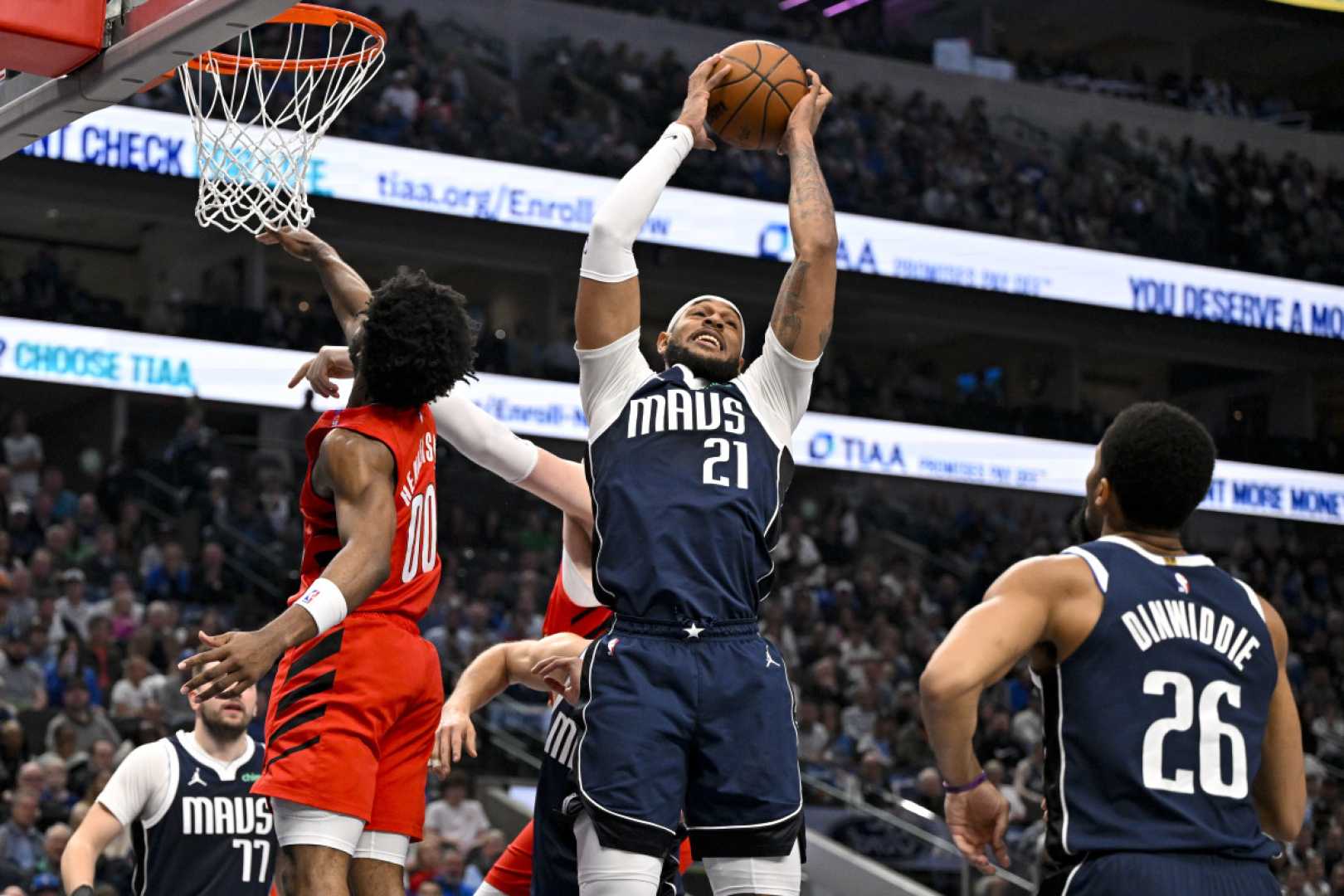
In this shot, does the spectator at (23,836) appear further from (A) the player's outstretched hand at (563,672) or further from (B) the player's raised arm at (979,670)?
(B) the player's raised arm at (979,670)

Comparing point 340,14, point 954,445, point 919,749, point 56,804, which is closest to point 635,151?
point 954,445

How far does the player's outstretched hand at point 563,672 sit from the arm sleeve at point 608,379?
58 cm

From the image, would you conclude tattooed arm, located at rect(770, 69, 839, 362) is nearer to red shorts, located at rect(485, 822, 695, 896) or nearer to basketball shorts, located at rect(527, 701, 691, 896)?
basketball shorts, located at rect(527, 701, 691, 896)

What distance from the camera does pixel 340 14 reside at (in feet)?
19.6

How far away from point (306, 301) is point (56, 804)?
16.4m

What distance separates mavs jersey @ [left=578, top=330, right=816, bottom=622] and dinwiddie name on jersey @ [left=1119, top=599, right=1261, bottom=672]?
1.03 meters

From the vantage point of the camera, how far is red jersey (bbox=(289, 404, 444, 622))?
4.51 meters

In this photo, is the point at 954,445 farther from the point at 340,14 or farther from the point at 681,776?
the point at 681,776

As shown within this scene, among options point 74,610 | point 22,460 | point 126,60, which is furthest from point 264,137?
point 22,460

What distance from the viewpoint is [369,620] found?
4516 mm

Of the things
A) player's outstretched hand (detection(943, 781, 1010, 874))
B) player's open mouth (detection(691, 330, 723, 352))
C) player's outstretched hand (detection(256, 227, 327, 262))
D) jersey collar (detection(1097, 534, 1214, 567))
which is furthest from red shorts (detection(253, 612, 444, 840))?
jersey collar (detection(1097, 534, 1214, 567))

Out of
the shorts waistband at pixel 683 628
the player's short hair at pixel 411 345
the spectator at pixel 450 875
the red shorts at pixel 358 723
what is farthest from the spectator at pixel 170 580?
the shorts waistband at pixel 683 628

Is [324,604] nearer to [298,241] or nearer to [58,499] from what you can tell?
[298,241]

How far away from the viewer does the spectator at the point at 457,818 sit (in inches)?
477
